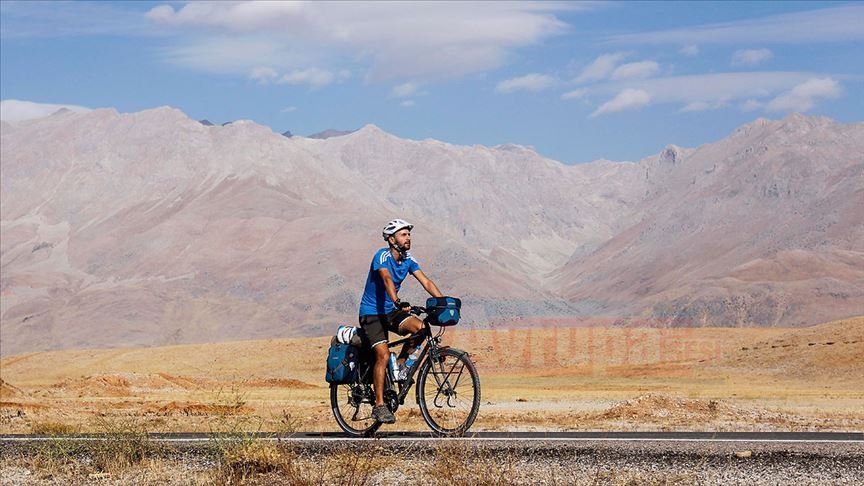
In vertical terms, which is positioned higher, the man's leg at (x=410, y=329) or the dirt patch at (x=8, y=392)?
the man's leg at (x=410, y=329)

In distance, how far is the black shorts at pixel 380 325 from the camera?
12.2 m

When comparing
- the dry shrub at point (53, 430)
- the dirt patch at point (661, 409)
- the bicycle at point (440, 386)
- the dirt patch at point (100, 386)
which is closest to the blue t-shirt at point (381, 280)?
the bicycle at point (440, 386)

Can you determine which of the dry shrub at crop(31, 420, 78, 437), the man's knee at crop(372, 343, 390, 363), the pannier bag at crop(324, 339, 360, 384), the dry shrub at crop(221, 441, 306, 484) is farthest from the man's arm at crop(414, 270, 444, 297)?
the dry shrub at crop(31, 420, 78, 437)

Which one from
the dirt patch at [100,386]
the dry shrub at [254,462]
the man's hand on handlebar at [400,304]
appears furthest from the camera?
the dirt patch at [100,386]

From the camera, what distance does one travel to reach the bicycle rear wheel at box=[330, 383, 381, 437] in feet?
41.6

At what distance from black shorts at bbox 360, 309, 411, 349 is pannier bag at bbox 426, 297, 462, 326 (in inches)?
14.4

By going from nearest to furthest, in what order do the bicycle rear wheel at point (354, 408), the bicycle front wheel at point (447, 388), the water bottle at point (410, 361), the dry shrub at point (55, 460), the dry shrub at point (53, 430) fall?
the dry shrub at point (55, 460), the bicycle front wheel at point (447, 388), the water bottle at point (410, 361), the bicycle rear wheel at point (354, 408), the dry shrub at point (53, 430)

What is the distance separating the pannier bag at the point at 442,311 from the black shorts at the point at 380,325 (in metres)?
0.37

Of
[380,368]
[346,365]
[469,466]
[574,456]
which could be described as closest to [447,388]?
[380,368]

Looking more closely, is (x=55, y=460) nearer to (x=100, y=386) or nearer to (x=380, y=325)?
(x=380, y=325)

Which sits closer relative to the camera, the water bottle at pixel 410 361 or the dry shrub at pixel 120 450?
the dry shrub at pixel 120 450

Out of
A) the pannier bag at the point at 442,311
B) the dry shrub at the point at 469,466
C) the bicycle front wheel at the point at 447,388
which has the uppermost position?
the pannier bag at the point at 442,311

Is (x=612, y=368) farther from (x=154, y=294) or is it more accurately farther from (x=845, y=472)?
(x=154, y=294)

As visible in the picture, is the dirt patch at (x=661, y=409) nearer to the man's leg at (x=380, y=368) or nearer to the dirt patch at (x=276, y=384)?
the man's leg at (x=380, y=368)
